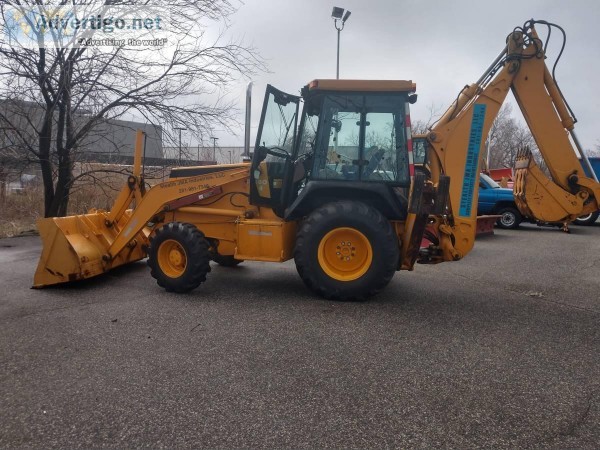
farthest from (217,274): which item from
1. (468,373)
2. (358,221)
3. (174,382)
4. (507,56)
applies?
(507,56)

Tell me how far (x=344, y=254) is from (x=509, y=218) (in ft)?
35.8

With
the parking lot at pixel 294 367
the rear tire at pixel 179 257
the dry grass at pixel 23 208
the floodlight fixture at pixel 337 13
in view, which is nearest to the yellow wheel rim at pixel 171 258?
the rear tire at pixel 179 257

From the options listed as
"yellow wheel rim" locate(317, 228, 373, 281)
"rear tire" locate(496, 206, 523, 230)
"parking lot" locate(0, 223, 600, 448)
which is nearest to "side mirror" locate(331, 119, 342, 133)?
"yellow wheel rim" locate(317, 228, 373, 281)

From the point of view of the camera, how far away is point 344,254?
217 inches

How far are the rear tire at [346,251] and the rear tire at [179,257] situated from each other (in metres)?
1.25

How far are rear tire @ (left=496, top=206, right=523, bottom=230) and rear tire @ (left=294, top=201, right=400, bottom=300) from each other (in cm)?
1070

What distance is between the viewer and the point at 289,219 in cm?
583

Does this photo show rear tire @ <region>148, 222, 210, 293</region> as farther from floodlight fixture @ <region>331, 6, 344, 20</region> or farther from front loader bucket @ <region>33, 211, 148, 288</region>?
floodlight fixture @ <region>331, 6, 344, 20</region>

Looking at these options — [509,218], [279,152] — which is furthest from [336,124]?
[509,218]

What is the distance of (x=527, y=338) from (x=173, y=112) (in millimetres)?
8897

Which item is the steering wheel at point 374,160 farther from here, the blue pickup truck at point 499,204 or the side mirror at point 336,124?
the blue pickup truck at point 499,204

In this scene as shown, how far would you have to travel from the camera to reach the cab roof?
5.25 metres

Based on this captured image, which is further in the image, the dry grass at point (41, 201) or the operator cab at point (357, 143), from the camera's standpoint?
the dry grass at point (41, 201)

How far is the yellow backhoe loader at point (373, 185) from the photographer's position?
534cm
